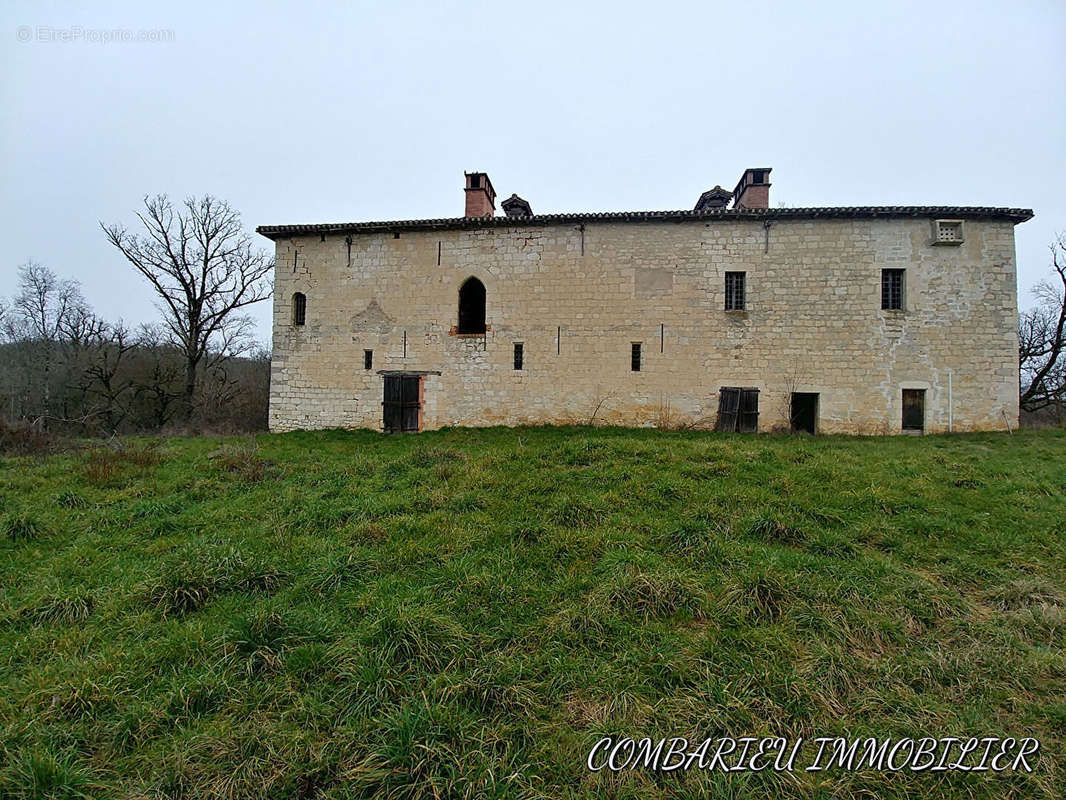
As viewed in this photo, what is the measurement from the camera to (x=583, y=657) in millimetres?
3201

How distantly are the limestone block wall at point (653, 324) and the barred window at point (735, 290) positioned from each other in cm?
26

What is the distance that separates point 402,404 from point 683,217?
33.0 feet

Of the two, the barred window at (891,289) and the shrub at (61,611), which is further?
the barred window at (891,289)

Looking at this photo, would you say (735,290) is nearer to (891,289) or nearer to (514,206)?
(891,289)

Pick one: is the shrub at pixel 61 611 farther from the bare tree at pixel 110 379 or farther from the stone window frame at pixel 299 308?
the bare tree at pixel 110 379

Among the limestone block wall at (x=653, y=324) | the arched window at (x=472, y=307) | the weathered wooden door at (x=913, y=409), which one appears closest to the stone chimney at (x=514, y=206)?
the limestone block wall at (x=653, y=324)

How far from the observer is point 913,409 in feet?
39.6

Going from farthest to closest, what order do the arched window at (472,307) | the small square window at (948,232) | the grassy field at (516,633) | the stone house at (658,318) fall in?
the arched window at (472,307), the stone house at (658,318), the small square window at (948,232), the grassy field at (516,633)

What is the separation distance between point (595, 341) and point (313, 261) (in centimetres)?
937

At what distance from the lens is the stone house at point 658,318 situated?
12.0 metres

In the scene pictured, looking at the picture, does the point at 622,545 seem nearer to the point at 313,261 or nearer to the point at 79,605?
the point at 79,605

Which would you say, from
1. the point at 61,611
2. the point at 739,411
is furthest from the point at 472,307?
the point at 61,611

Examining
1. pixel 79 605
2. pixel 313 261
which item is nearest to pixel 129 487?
pixel 79 605

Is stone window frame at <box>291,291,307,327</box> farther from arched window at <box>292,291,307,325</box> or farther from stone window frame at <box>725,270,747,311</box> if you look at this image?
stone window frame at <box>725,270,747,311</box>
